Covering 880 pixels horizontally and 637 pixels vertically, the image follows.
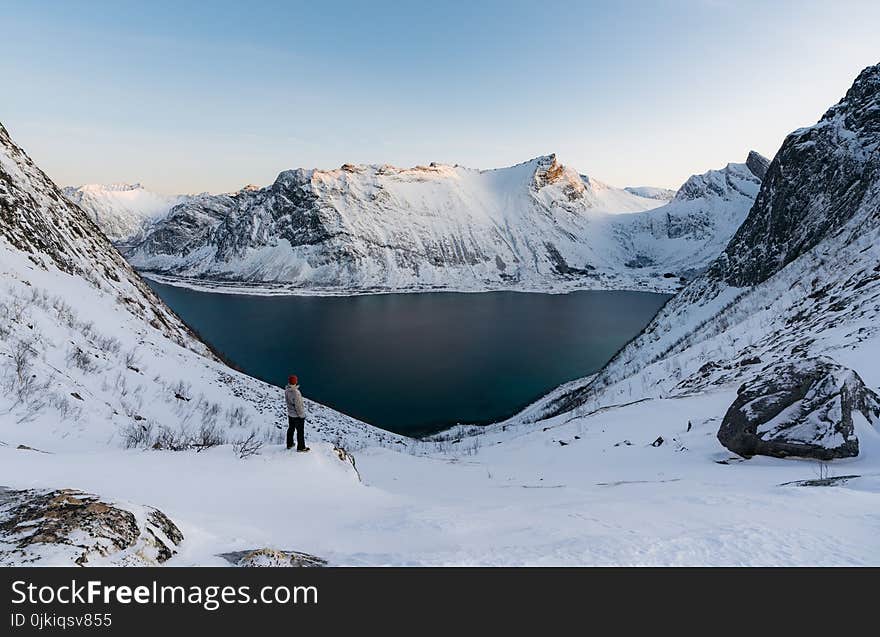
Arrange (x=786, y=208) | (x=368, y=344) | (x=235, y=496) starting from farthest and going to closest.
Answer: (x=368, y=344) < (x=786, y=208) < (x=235, y=496)

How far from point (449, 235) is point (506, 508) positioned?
153 m

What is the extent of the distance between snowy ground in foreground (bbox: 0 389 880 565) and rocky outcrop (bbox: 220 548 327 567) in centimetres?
16

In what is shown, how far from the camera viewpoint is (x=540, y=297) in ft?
370

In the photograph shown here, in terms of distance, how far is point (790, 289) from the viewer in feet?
83.4

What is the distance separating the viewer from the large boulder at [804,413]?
816 centimetres

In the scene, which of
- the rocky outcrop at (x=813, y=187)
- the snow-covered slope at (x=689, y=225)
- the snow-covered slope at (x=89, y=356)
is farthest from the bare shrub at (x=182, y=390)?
the snow-covered slope at (x=689, y=225)

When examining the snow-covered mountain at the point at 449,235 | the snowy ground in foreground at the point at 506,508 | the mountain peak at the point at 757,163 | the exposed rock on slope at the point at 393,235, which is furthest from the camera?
the mountain peak at the point at 757,163

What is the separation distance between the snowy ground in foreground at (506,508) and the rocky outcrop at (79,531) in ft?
0.92

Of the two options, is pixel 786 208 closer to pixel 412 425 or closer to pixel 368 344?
pixel 412 425

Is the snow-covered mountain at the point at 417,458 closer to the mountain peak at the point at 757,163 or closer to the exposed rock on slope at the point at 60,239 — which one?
the exposed rock on slope at the point at 60,239

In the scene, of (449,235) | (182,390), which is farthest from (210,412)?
(449,235)

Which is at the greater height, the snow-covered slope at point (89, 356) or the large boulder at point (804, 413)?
the snow-covered slope at point (89, 356)
